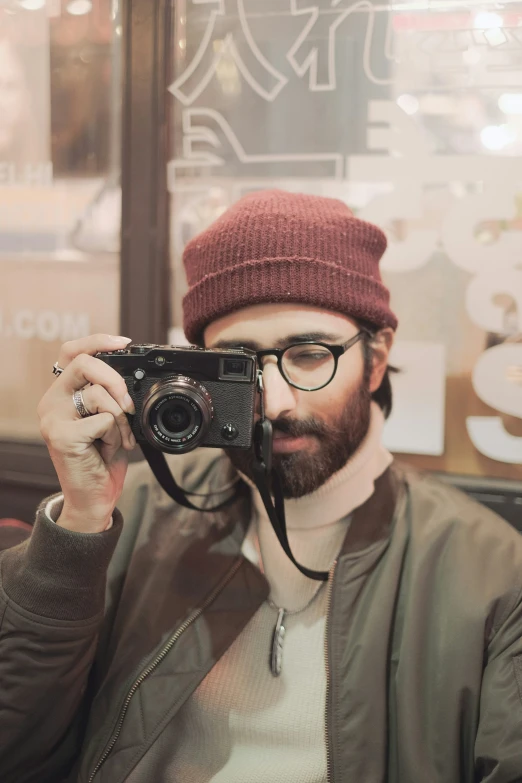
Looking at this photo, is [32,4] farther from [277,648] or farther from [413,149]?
[277,648]

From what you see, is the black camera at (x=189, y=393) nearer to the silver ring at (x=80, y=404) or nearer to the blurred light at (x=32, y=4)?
the silver ring at (x=80, y=404)

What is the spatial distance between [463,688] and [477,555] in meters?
0.20

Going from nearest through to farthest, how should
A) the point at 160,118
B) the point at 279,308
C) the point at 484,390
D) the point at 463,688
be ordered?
the point at 463,688 → the point at 279,308 → the point at 484,390 → the point at 160,118

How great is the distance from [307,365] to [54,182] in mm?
1206

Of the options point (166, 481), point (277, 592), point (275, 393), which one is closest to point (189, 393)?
point (275, 393)

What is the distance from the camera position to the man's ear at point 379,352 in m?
1.23

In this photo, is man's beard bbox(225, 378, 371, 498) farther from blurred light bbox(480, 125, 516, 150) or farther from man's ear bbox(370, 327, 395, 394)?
blurred light bbox(480, 125, 516, 150)

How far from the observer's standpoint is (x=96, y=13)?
182 centimetres

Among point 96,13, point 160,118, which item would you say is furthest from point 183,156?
point 96,13

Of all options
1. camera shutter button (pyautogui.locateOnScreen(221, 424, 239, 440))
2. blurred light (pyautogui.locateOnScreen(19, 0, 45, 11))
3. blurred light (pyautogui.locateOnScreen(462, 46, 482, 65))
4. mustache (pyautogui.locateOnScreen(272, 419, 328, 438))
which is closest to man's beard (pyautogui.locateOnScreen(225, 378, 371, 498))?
mustache (pyautogui.locateOnScreen(272, 419, 328, 438))

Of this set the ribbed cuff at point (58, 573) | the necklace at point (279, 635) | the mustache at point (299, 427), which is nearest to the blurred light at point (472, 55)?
the mustache at point (299, 427)

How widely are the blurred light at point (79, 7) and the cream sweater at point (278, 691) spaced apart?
4.73 feet

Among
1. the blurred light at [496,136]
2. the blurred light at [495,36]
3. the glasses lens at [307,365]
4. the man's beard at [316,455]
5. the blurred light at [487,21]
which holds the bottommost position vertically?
the man's beard at [316,455]

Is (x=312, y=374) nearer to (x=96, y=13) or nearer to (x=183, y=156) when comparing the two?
(x=183, y=156)
